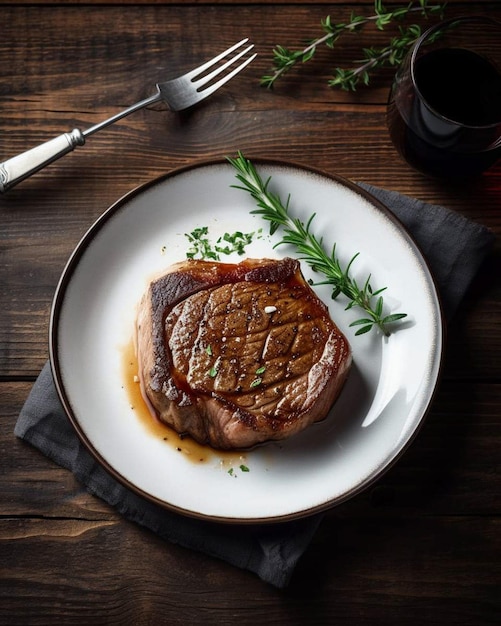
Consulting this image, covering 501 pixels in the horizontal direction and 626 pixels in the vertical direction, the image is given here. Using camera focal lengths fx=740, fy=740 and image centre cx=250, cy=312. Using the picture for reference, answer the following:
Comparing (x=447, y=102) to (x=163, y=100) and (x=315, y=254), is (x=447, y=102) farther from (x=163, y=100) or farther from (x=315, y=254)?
(x=163, y=100)

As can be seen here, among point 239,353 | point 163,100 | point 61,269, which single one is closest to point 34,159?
point 61,269

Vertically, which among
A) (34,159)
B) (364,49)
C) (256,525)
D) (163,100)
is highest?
(364,49)

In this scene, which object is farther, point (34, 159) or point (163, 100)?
point (163, 100)

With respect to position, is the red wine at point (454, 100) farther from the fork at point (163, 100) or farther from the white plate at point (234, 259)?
the fork at point (163, 100)

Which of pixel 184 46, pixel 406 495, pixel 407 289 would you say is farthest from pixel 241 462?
pixel 184 46

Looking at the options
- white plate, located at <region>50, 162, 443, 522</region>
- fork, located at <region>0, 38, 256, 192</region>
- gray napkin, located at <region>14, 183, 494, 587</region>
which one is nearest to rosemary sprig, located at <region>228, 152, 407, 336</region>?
white plate, located at <region>50, 162, 443, 522</region>
